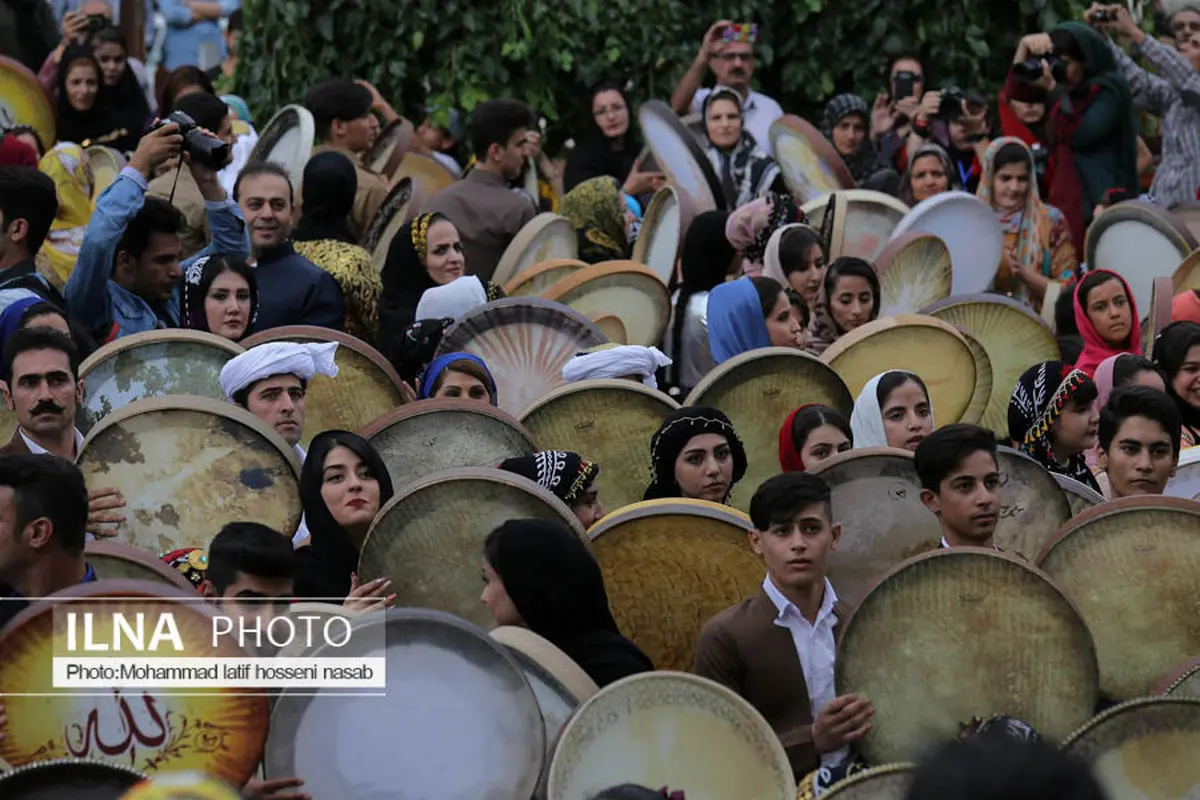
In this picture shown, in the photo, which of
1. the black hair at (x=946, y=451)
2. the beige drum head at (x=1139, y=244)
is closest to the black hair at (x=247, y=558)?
the black hair at (x=946, y=451)

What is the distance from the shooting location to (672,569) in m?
5.29

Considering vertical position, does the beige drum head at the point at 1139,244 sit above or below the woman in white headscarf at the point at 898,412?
above

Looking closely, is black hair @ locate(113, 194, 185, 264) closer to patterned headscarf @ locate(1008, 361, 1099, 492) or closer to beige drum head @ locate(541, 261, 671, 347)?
beige drum head @ locate(541, 261, 671, 347)

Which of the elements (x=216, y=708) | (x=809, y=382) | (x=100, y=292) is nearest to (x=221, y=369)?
(x=100, y=292)

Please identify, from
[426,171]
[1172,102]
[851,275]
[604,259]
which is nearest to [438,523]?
[851,275]

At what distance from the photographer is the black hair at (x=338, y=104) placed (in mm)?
9109

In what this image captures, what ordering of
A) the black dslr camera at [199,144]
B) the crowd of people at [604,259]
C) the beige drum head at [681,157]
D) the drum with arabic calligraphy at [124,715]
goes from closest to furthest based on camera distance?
1. the drum with arabic calligraphy at [124,715]
2. the crowd of people at [604,259]
3. the black dslr camera at [199,144]
4. the beige drum head at [681,157]

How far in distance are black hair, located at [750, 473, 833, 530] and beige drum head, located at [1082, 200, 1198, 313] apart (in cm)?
449

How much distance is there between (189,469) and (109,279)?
1.34m

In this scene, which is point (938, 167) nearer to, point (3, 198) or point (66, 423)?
point (3, 198)

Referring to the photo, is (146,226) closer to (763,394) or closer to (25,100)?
(763,394)

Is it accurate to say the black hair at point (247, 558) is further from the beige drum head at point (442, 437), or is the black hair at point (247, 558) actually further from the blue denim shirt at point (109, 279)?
the blue denim shirt at point (109, 279)

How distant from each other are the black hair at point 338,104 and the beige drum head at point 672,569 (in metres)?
4.20

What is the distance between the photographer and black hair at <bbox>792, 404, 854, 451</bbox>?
20.8ft
